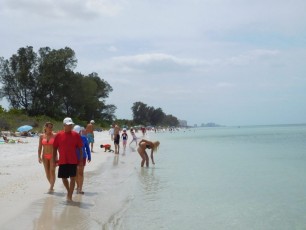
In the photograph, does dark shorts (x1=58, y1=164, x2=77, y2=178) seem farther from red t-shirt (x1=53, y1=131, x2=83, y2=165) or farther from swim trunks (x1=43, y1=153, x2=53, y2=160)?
swim trunks (x1=43, y1=153, x2=53, y2=160)

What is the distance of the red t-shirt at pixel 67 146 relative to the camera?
7.32m

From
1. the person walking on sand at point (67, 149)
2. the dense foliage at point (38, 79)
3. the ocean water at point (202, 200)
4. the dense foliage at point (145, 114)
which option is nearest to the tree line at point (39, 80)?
the dense foliage at point (38, 79)

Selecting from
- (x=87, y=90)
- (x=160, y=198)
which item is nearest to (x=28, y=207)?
(x=160, y=198)

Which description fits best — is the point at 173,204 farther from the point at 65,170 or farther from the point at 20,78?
the point at 20,78

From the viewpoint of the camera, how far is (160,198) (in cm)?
911

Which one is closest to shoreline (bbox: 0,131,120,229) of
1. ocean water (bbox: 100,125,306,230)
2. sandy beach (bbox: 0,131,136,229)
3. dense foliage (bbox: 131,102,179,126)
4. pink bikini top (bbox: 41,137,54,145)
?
sandy beach (bbox: 0,131,136,229)

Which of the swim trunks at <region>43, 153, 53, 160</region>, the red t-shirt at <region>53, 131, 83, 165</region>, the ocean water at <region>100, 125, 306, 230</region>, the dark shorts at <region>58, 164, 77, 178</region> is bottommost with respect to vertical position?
the ocean water at <region>100, 125, 306, 230</region>

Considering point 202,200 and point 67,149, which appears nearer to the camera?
point 67,149

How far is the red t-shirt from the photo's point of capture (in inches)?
288

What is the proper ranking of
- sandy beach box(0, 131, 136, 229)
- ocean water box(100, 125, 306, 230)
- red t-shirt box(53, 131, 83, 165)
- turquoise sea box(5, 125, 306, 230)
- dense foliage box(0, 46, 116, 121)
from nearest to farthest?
sandy beach box(0, 131, 136, 229), turquoise sea box(5, 125, 306, 230), ocean water box(100, 125, 306, 230), red t-shirt box(53, 131, 83, 165), dense foliage box(0, 46, 116, 121)

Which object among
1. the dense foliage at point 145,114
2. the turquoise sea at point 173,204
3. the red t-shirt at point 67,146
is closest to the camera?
the turquoise sea at point 173,204

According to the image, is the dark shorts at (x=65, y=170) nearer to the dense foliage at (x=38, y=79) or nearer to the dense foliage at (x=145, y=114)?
the dense foliage at (x=38, y=79)

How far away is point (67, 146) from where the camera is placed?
7328 mm

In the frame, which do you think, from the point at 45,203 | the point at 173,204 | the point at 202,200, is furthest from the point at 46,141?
the point at 202,200
